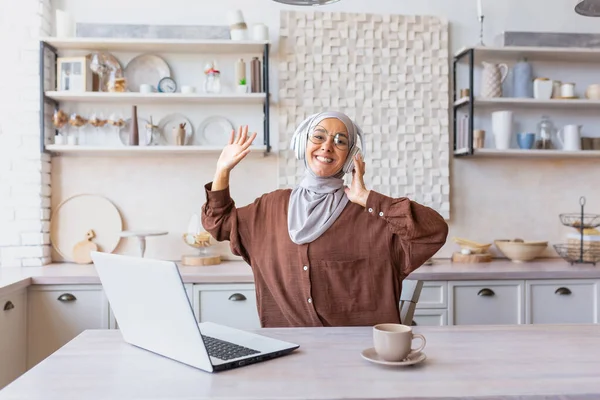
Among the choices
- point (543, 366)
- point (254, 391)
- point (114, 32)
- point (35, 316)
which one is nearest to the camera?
point (254, 391)

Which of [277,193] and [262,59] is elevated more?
[262,59]

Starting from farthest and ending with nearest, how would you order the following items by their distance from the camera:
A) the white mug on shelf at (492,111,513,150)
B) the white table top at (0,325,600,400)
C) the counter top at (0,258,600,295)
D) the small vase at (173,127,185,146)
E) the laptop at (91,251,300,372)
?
1. the white mug on shelf at (492,111,513,150)
2. the small vase at (173,127,185,146)
3. the counter top at (0,258,600,295)
4. the laptop at (91,251,300,372)
5. the white table top at (0,325,600,400)

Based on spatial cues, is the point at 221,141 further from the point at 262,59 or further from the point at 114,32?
the point at 114,32

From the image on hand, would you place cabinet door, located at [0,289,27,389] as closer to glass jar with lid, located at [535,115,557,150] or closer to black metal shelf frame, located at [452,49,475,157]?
black metal shelf frame, located at [452,49,475,157]

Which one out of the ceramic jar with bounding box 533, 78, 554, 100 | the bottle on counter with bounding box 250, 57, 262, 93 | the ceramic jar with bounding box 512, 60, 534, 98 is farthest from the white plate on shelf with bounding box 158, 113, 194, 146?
the ceramic jar with bounding box 533, 78, 554, 100

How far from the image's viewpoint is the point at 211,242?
10.7 ft

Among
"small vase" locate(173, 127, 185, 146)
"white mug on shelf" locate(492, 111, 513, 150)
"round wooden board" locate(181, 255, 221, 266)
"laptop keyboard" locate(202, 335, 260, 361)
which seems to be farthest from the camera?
"white mug on shelf" locate(492, 111, 513, 150)

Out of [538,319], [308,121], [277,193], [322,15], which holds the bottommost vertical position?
[538,319]

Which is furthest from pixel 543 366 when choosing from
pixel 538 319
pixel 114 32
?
pixel 114 32

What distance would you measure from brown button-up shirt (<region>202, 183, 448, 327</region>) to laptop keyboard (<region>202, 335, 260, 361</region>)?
0.43m

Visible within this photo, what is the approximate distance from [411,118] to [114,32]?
1795 mm

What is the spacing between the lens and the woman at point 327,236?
67.4 inches

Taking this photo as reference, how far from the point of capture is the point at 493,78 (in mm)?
3359

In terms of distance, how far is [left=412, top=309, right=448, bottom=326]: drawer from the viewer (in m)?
2.94
